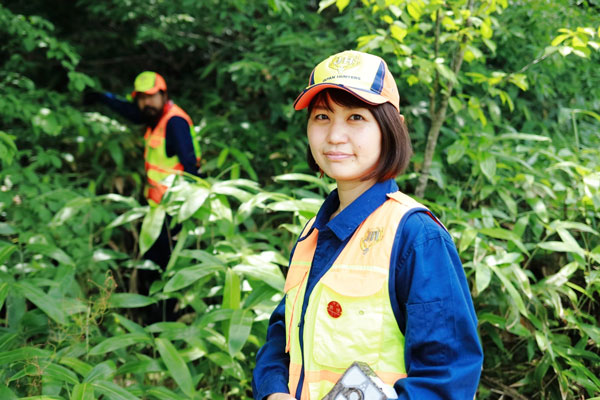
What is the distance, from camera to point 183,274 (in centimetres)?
265

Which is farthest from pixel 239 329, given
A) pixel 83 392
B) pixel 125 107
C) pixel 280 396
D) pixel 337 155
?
pixel 125 107

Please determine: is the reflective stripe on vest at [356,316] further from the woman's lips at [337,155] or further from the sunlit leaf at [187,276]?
the sunlit leaf at [187,276]

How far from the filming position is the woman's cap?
4.23 feet

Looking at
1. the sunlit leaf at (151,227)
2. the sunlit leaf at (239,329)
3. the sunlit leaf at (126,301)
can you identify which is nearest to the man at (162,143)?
the sunlit leaf at (151,227)

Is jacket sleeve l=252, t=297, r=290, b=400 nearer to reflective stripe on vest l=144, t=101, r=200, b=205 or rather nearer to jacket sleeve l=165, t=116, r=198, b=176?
jacket sleeve l=165, t=116, r=198, b=176

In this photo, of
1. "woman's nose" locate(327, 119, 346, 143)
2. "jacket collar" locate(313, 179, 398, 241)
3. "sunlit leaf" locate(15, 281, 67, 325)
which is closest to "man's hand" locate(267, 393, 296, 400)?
"jacket collar" locate(313, 179, 398, 241)

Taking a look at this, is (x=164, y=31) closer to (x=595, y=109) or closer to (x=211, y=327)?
(x=211, y=327)

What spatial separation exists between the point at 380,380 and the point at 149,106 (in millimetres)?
3499

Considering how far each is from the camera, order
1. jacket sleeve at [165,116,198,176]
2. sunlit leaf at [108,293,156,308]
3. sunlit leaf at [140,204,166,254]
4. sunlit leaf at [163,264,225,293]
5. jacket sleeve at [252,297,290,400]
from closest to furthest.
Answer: jacket sleeve at [252,297,290,400], sunlit leaf at [163,264,225,293], sunlit leaf at [108,293,156,308], sunlit leaf at [140,204,166,254], jacket sleeve at [165,116,198,176]

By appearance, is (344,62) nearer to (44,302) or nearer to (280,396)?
(280,396)

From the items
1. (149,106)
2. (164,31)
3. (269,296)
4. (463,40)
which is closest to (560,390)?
(269,296)

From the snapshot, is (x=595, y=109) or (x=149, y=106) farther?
(x=595, y=109)

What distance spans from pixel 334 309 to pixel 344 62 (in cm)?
64

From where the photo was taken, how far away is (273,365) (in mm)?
1496
